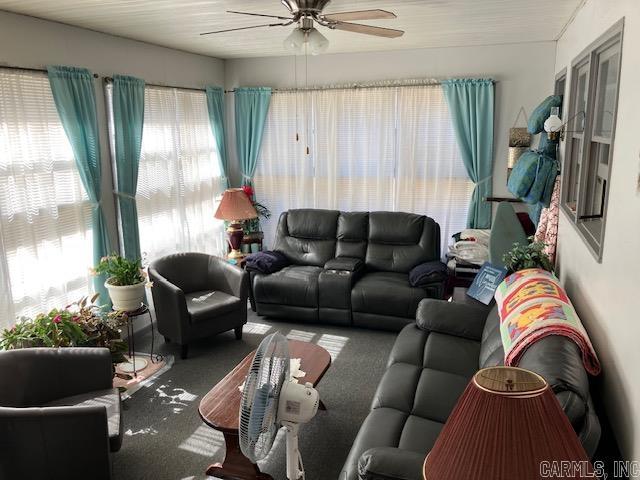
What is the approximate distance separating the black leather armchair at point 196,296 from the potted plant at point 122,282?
0.31 meters

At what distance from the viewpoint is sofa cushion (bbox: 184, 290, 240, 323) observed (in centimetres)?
397

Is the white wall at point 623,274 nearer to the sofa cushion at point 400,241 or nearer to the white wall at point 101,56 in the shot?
the sofa cushion at point 400,241

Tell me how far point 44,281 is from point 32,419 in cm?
157

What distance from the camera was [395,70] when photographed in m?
5.30

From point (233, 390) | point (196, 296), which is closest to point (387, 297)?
point (196, 296)

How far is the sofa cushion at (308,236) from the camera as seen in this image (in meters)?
5.05

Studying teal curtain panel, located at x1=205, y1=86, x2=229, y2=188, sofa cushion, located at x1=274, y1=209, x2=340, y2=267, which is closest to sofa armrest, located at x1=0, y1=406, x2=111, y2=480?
sofa cushion, located at x1=274, y1=209, x2=340, y2=267

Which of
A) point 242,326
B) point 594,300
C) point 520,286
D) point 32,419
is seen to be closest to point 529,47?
point 520,286

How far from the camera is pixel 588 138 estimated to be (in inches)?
115

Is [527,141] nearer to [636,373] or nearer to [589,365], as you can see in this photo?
[589,365]

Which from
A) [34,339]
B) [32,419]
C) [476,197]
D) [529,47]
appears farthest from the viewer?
[476,197]

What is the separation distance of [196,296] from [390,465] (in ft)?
9.60

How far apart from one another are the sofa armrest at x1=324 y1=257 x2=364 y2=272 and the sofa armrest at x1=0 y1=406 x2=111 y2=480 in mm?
2728

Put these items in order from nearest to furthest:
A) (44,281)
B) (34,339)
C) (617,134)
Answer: (617,134) < (34,339) < (44,281)
